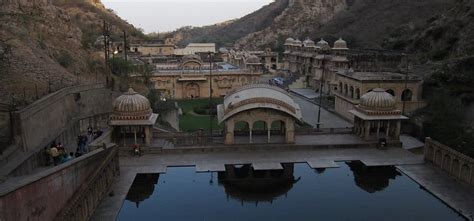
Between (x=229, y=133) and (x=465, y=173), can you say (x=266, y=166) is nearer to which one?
(x=229, y=133)

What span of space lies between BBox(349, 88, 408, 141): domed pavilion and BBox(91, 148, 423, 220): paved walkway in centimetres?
150

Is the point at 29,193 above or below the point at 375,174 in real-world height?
above

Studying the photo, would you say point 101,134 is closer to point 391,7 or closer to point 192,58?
point 192,58

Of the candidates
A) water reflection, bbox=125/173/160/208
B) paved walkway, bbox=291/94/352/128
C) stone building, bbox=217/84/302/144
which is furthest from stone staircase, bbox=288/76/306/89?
water reflection, bbox=125/173/160/208

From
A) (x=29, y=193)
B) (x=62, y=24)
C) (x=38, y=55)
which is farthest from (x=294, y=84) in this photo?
(x=29, y=193)

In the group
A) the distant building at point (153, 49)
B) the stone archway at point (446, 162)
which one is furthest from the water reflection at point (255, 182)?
the distant building at point (153, 49)

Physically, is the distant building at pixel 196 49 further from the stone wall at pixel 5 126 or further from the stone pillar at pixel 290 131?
the stone wall at pixel 5 126

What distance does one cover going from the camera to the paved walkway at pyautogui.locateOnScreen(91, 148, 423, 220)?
22234 millimetres

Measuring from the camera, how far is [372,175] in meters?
21.7

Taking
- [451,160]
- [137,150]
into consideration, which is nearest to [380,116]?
[451,160]

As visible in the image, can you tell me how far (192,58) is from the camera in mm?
57031

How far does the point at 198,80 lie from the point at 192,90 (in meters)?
1.62

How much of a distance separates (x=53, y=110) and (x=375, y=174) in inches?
716

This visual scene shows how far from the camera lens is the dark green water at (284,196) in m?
17.0
